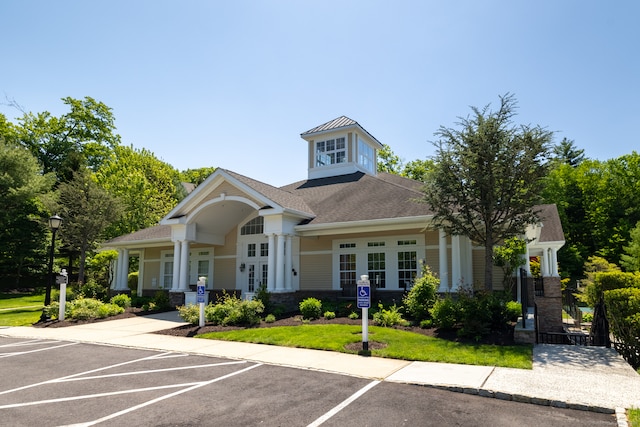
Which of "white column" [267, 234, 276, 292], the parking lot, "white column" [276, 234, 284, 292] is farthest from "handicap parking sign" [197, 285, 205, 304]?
the parking lot

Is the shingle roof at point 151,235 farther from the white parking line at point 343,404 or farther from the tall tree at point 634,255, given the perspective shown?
the tall tree at point 634,255

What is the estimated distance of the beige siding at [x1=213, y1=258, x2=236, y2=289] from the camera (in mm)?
21734

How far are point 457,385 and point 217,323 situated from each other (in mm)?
9683

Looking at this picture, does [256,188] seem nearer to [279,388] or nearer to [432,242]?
[432,242]

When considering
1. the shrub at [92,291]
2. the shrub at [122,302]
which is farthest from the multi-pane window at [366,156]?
the shrub at [92,291]

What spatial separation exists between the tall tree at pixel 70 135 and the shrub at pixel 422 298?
3586cm

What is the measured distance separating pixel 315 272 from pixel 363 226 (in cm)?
400

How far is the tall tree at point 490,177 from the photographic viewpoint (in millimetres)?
12219

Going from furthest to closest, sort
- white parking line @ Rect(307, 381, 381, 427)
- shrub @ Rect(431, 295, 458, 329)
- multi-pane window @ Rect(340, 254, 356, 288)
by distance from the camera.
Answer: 1. multi-pane window @ Rect(340, 254, 356, 288)
2. shrub @ Rect(431, 295, 458, 329)
3. white parking line @ Rect(307, 381, 381, 427)

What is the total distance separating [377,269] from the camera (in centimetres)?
1819

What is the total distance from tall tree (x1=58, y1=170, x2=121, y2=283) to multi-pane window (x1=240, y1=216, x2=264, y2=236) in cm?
791

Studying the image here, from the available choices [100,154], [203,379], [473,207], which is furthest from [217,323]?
[100,154]

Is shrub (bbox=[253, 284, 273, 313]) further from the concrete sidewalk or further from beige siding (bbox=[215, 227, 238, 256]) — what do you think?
beige siding (bbox=[215, 227, 238, 256])

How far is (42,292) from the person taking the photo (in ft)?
116
